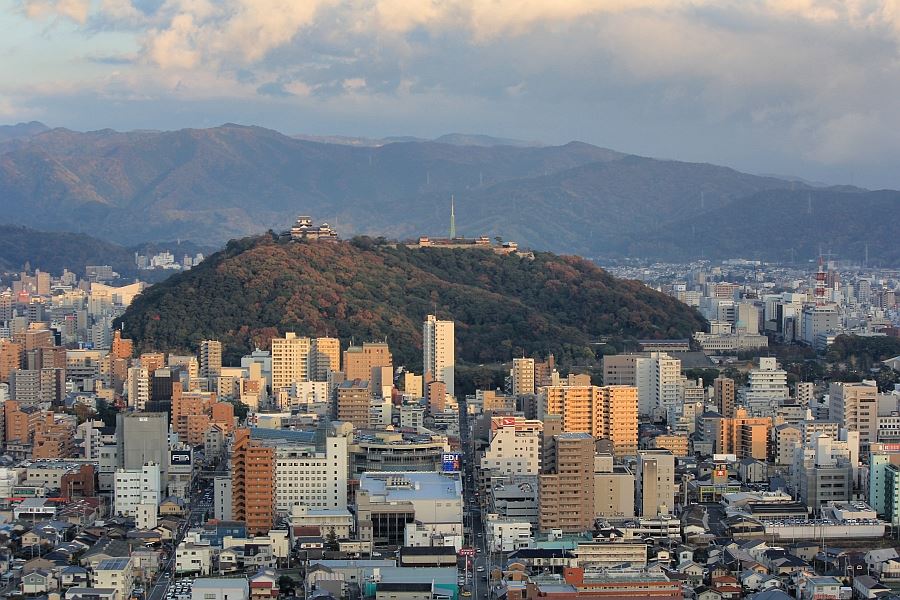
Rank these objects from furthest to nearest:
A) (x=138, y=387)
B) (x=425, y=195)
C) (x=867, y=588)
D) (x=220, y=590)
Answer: (x=425, y=195) < (x=138, y=387) < (x=867, y=588) < (x=220, y=590)

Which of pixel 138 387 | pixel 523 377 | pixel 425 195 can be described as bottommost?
pixel 138 387

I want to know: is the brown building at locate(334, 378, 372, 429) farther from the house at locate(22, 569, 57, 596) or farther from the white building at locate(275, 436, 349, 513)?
the house at locate(22, 569, 57, 596)

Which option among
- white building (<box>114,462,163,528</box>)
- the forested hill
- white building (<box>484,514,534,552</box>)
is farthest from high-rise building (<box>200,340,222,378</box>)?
white building (<box>484,514,534,552</box>)

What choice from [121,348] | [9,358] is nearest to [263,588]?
[9,358]

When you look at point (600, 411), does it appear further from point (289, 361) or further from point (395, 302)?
point (395, 302)

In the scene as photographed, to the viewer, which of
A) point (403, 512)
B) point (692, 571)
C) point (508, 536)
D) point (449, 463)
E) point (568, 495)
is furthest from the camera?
point (449, 463)

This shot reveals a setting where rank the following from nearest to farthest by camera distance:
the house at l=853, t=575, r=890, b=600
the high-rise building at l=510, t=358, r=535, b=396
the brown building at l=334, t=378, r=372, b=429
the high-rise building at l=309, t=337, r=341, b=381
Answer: the house at l=853, t=575, r=890, b=600 < the brown building at l=334, t=378, r=372, b=429 < the high-rise building at l=510, t=358, r=535, b=396 < the high-rise building at l=309, t=337, r=341, b=381

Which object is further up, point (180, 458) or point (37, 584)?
point (180, 458)
